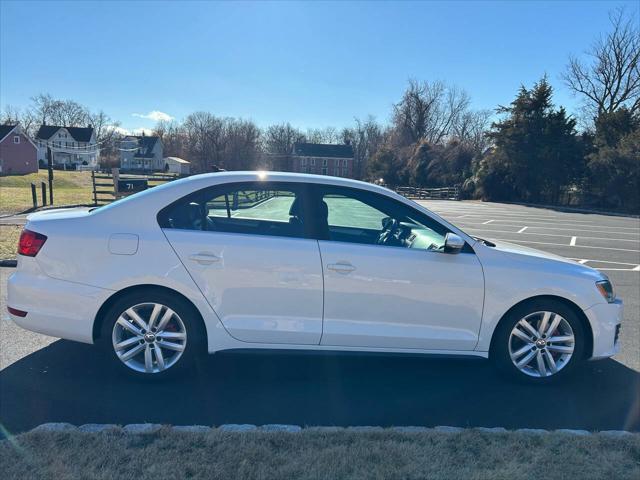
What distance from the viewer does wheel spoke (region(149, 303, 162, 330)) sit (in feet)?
12.0

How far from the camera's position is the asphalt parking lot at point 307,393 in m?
3.34

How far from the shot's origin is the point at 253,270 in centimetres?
364

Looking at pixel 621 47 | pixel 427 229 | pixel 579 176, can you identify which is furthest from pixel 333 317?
pixel 621 47

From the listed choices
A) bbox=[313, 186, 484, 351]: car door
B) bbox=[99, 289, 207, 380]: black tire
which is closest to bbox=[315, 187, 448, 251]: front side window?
bbox=[313, 186, 484, 351]: car door

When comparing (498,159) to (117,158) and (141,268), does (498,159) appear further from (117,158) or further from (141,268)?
(117,158)

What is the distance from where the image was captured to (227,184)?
3928mm

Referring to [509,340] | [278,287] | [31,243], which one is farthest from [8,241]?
[509,340]

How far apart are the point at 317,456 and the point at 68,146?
3739 inches

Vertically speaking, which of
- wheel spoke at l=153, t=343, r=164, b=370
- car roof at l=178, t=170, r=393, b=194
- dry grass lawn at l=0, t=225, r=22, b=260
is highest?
car roof at l=178, t=170, r=393, b=194

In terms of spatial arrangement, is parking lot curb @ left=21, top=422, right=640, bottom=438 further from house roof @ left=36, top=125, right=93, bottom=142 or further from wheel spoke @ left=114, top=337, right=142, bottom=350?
house roof @ left=36, top=125, right=93, bottom=142

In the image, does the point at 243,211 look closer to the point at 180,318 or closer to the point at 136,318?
the point at 180,318

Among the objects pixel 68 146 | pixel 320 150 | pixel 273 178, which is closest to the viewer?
pixel 273 178

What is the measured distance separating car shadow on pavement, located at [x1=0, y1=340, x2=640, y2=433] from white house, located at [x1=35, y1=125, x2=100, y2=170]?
8403cm

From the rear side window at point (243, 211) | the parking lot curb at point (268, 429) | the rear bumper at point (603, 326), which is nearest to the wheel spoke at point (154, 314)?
the rear side window at point (243, 211)
